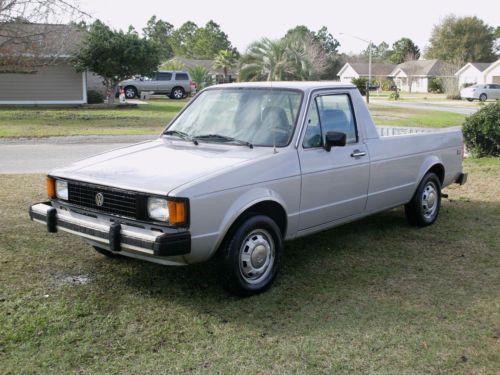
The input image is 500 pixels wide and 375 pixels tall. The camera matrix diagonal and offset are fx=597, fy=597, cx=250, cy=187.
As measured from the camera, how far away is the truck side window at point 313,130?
217 inches

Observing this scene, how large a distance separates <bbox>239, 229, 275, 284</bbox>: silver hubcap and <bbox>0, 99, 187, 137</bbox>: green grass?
48.6 feet

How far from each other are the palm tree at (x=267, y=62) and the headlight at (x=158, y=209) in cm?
3365

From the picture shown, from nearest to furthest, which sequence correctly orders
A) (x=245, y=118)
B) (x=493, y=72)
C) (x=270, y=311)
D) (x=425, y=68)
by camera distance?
(x=270, y=311), (x=245, y=118), (x=493, y=72), (x=425, y=68)

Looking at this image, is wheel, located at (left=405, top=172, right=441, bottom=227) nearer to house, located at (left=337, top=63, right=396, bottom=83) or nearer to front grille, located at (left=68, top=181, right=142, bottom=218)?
front grille, located at (left=68, top=181, right=142, bottom=218)

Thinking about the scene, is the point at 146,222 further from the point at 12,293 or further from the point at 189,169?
the point at 12,293

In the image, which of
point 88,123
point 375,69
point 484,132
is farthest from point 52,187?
point 375,69

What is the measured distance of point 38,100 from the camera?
1262 inches

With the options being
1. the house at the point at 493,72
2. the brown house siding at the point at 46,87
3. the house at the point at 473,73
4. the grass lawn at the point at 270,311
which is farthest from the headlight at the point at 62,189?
the house at the point at 473,73

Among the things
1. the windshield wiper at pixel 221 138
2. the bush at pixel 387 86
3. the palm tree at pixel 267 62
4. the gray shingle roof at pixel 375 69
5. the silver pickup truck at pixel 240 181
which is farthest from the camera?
the gray shingle roof at pixel 375 69

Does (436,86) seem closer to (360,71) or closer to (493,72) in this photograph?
(493,72)

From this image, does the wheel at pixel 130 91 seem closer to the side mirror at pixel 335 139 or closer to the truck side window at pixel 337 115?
the truck side window at pixel 337 115

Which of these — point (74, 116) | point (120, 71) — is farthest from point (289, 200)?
point (120, 71)

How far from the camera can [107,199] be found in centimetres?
473

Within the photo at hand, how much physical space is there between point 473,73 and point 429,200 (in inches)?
2945
